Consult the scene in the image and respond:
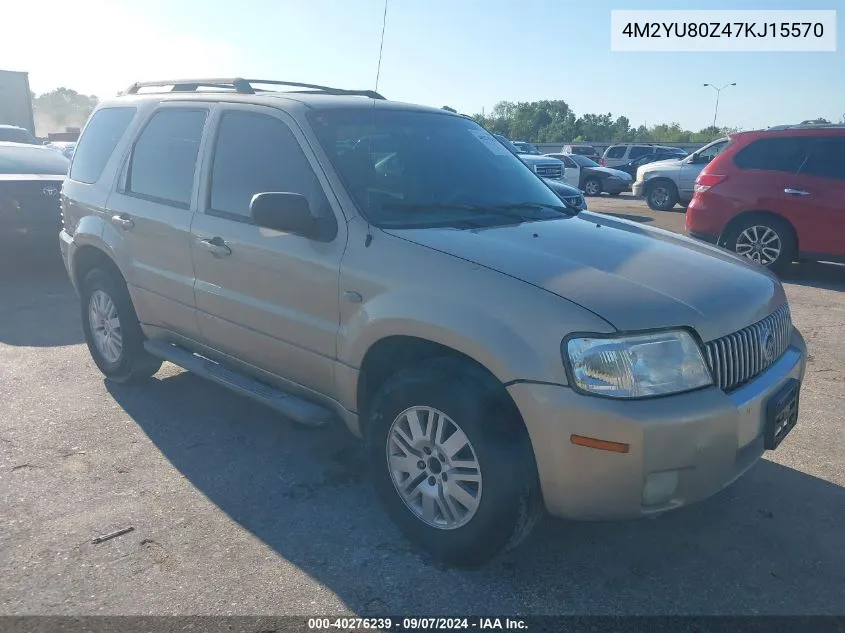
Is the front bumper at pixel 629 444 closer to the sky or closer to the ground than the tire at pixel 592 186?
closer to the sky

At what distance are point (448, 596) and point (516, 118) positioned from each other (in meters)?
94.3

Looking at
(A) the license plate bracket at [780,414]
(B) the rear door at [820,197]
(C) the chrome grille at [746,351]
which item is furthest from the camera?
(B) the rear door at [820,197]

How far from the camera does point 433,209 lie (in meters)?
3.50

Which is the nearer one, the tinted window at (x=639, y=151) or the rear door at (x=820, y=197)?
the rear door at (x=820, y=197)

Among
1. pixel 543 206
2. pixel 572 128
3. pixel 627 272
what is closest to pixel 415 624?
pixel 627 272

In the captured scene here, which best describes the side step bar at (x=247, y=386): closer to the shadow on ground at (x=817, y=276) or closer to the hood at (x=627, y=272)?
the hood at (x=627, y=272)

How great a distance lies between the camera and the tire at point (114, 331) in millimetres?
4770

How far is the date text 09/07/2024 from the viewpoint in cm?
264

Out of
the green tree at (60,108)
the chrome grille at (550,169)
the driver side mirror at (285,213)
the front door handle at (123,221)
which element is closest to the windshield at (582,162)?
the chrome grille at (550,169)

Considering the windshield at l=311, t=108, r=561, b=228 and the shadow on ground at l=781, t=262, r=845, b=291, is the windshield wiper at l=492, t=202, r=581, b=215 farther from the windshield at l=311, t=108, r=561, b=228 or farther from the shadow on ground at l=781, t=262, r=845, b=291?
the shadow on ground at l=781, t=262, r=845, b=291

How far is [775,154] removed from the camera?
8.62 m

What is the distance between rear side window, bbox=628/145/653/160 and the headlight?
92.7 feet

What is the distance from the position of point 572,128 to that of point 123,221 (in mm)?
84556

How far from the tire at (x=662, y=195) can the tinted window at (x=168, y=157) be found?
1525cm
